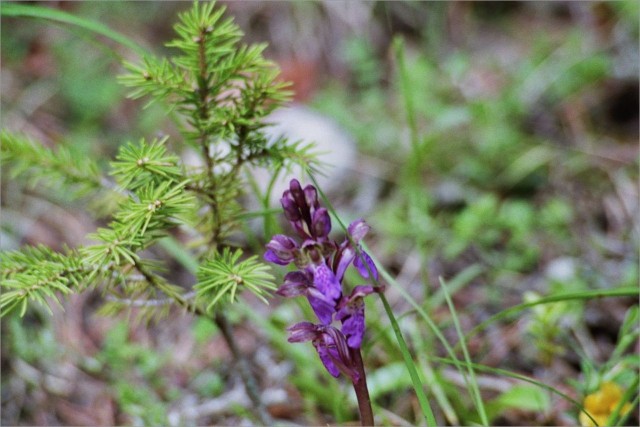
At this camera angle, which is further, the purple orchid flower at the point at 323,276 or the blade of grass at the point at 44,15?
the blade of grass at the point at 44,15

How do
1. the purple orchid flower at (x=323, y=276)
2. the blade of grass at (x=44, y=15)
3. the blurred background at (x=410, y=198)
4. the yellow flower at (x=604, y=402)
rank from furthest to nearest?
the blurred background at (x=410, y=198) → the yellow flower at (x=604, y=402) → the blade of grass at (x=44, y=15) → the purple orchid flower at (x=323, y=276)

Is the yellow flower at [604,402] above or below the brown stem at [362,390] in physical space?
below

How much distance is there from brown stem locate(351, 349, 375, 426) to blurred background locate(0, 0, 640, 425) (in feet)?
0.92

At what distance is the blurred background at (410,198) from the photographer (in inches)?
84.0

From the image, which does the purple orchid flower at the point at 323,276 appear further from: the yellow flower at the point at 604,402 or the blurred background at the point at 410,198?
the yellow flower at the point at 604,402

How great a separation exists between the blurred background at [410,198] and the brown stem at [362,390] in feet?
0.92

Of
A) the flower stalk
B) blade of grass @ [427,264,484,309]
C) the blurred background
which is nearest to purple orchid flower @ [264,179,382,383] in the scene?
the flower stalk

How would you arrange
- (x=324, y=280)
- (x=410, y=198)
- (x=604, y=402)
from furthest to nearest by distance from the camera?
(x=410, y=198), (x=604, y=402), (x=324, y=280)

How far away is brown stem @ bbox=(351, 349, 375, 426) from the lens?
1.32 m

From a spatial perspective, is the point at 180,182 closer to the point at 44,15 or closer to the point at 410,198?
the point at 44,15

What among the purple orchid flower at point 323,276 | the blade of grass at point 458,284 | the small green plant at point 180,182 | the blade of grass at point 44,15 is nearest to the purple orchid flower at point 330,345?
the purple orchid flower at point 323,276

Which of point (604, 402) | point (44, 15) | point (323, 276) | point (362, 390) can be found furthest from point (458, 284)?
point (44, 15)

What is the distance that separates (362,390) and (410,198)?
1.58 metres

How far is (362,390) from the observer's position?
53.2 inches
